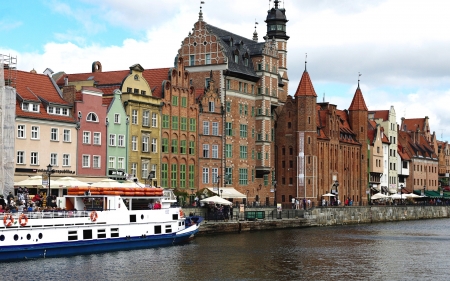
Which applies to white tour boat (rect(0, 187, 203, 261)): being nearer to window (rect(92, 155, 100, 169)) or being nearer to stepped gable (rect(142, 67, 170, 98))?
window (rect(92, 155, 100, 169))

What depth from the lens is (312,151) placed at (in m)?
125

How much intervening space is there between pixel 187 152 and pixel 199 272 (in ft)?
161

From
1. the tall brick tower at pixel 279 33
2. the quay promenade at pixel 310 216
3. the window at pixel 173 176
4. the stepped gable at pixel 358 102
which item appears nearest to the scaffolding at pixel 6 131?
the quay promenade at pixel 310 216

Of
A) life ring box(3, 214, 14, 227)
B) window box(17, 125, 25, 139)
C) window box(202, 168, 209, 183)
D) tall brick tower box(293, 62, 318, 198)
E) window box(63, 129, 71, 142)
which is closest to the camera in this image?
life ring box(3, 214, 14, 227)

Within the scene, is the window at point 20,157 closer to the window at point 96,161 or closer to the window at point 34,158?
the window at point 34,158

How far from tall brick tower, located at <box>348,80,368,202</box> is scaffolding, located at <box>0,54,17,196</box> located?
7957 centimetres

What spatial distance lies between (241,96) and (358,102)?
125ft

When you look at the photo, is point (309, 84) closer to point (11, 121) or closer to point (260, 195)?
point (260, 195)

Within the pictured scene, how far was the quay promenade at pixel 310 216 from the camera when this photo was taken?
88.1 meters

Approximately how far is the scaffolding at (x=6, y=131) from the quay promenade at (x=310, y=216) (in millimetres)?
19112

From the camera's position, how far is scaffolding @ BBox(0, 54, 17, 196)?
74.8 m

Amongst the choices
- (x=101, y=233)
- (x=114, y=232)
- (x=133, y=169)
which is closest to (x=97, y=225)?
(x=101, y=233)

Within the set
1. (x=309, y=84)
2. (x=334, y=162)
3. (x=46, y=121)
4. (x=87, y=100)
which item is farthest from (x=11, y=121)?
(x=334, y=162)

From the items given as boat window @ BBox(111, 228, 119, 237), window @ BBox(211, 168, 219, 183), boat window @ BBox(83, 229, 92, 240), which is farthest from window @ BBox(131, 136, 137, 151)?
boat window @ BBox(83, 229, 92, 240)
